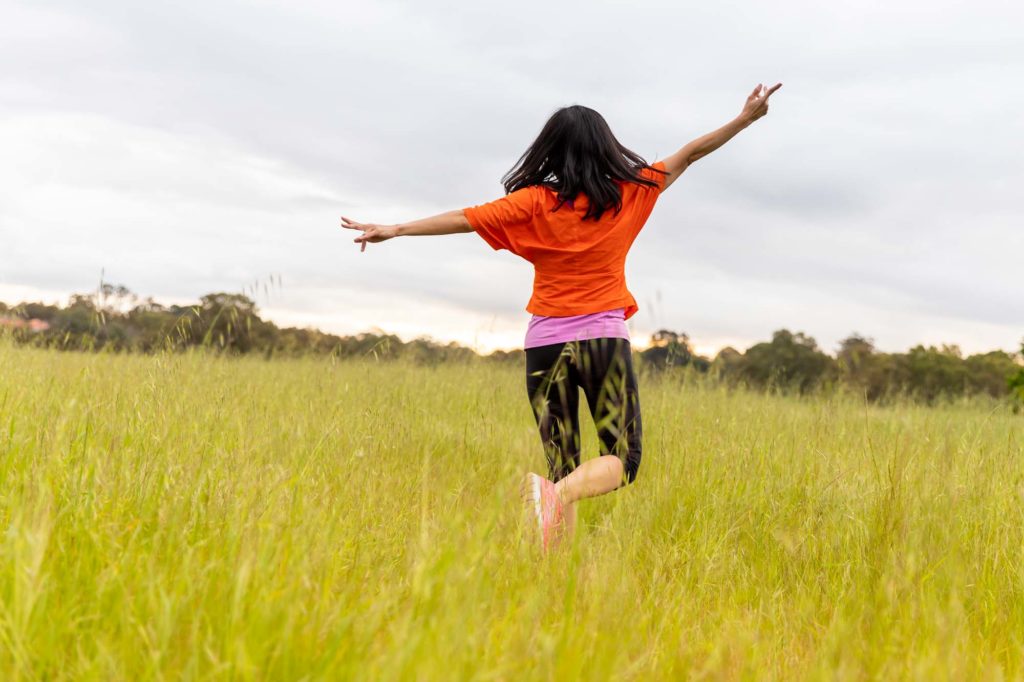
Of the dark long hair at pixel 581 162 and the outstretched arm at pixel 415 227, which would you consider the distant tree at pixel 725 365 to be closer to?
the dark long hair at pixel 581 162

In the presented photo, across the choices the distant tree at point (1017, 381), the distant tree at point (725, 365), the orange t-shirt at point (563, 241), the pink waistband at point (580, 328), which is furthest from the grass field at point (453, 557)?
the distant tree at point (1017, 381)

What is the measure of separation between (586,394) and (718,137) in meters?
1.45

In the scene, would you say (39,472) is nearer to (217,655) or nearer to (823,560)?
(217,655)

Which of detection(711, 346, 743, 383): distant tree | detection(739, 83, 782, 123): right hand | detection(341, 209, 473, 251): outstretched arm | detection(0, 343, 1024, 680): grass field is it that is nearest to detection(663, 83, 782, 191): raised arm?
detection(739, 83, 782, 123): right hand

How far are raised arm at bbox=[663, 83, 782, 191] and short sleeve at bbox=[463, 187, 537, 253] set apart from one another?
0.74m

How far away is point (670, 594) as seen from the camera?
3.12 metres

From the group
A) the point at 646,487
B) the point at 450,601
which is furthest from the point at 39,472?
the point at 646,487

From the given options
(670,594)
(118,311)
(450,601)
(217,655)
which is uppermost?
(118,311)

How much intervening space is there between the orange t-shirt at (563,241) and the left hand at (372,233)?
1.19 ft

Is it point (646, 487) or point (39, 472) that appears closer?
point (39, 472)

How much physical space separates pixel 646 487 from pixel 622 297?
106cm

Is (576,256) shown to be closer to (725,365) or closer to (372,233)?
(372,233)

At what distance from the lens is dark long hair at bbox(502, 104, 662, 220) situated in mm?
3629

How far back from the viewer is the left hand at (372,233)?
349cm
